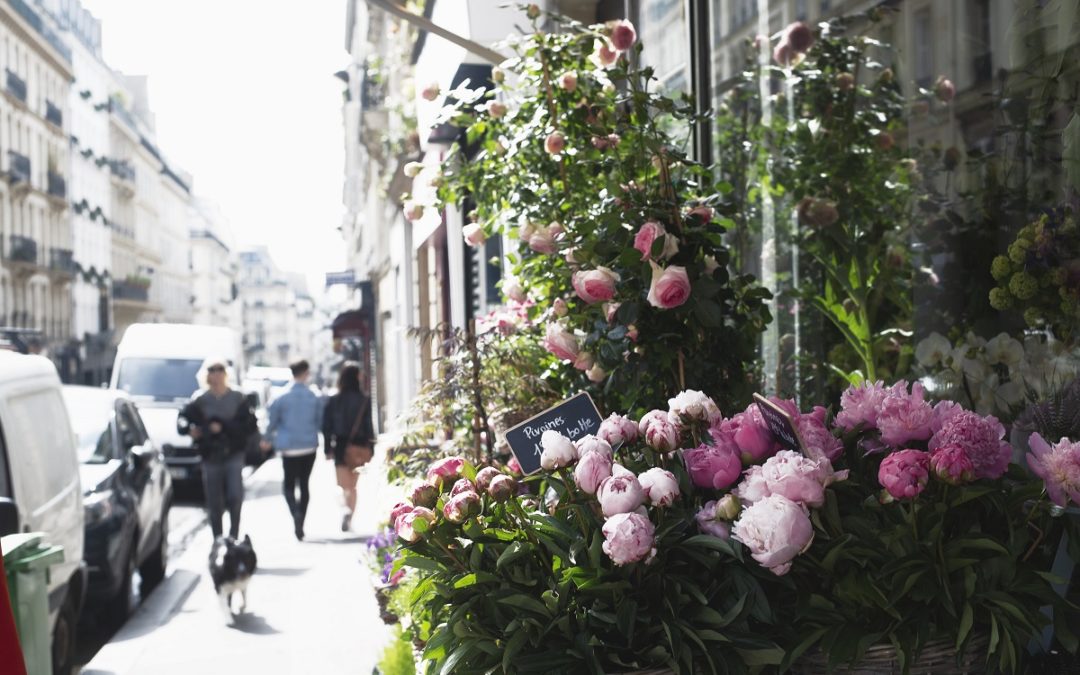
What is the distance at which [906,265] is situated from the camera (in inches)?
175

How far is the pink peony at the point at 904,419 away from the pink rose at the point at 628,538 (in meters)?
0.57

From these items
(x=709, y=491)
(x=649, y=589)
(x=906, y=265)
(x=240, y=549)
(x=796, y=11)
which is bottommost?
(x=240, y=549)

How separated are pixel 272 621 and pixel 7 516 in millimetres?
3556

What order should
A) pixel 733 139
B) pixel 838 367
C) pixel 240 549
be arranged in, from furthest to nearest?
pixel 240 549 → pixel 733 139 → pixel 838 367

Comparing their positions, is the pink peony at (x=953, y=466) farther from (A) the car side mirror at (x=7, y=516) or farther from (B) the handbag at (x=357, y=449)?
(B) the handbag at (x=357, y=449)

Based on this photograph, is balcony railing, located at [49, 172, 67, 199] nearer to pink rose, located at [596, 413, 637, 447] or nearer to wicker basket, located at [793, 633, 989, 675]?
pink rose, located at [596, 413, 637, 447]

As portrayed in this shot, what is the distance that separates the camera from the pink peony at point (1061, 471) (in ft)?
7.67

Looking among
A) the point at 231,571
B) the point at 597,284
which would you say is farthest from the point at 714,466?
the point at 231,571

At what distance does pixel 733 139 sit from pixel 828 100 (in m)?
0.61

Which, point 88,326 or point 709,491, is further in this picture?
point 88,326

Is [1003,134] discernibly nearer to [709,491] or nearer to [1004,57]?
[1004,57]

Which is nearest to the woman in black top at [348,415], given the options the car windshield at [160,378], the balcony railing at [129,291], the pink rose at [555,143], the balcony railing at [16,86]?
the car windshield at [160,378]

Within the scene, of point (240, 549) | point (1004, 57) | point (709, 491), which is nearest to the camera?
point (709, 491)

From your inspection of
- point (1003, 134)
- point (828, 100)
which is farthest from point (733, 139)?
point (1003, 134)
